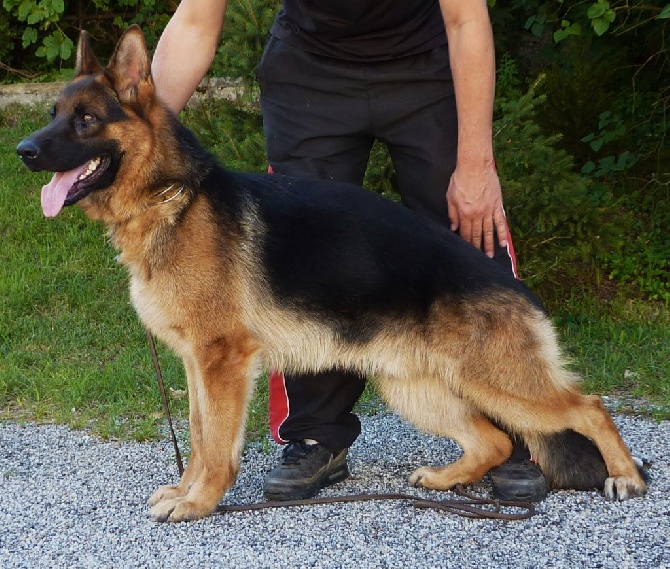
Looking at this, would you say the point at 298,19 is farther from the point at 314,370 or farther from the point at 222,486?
the point at 222,486

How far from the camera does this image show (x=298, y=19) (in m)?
3.85

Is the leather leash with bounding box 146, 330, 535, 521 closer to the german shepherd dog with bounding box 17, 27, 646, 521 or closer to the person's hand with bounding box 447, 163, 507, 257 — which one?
the german shepherd dog with bounding box 17, 27, 646, 521

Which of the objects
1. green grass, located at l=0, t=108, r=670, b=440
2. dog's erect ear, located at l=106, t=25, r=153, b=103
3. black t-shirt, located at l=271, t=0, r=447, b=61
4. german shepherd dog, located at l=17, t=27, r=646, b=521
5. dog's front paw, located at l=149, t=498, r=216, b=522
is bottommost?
green grass, located at l=0, t=108, r=670, b=440

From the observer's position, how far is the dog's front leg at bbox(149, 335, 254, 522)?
3.46 m

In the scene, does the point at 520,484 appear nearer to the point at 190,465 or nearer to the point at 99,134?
the point at 190,465

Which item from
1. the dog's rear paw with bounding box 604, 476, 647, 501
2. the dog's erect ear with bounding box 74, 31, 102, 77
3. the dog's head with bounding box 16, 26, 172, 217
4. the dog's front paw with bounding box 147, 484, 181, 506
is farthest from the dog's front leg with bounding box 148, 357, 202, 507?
the dog's rear paw with bounding box 604, 476, 647, 501

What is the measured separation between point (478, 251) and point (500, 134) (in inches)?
89.7

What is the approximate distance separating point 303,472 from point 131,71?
1809mm

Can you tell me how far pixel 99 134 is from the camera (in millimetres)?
3355

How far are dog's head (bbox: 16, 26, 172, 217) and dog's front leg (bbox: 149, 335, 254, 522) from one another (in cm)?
73

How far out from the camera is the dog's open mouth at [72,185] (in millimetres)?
3277

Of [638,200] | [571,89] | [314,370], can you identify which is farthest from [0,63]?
[314,370]

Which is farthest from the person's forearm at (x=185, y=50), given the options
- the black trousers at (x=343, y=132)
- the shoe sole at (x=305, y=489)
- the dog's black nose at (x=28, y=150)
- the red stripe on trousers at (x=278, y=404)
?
the shoe sole at (x=305, y=489)

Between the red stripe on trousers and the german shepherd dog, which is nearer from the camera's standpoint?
the german shepherd dog
